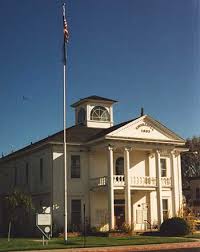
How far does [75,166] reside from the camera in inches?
1670

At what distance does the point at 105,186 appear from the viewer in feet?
132

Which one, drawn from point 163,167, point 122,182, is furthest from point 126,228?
point 163,167

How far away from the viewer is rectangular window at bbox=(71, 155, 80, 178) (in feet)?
139

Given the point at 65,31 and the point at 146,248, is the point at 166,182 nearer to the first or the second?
the point at 146,248

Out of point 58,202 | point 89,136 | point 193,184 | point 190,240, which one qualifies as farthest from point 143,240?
point 193,184

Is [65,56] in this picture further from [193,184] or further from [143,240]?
[193,184]

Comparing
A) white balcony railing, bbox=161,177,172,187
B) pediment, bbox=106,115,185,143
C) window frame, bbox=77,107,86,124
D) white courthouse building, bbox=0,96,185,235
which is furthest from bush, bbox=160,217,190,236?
window frame, bbox=77,107,86,124

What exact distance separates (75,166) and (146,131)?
21.5 feet

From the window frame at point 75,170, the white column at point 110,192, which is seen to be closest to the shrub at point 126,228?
the white column at point 110,192

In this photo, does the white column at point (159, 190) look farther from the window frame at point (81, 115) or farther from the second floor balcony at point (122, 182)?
the window frame at point (81, 115)

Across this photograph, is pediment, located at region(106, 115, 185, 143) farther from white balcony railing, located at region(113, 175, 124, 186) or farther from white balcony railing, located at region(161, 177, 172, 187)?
white balcony railing, located at region(161, 177, 172, 187)

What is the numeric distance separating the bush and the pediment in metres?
7.02

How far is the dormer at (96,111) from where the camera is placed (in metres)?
49.0

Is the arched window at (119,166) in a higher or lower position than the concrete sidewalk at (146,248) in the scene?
higher
